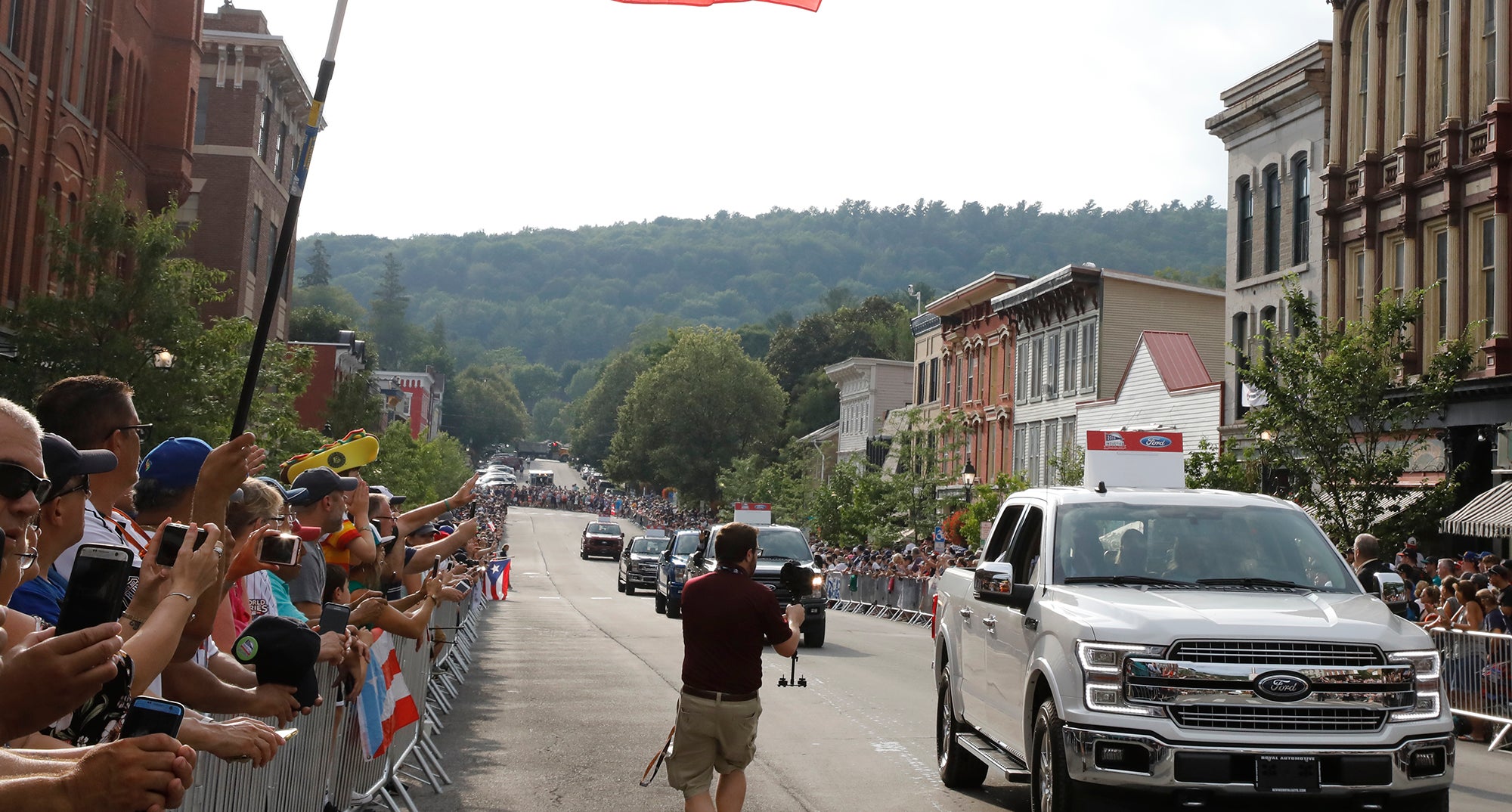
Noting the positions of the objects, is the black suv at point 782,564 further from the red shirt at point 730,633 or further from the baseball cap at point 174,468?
the baseball cap at point 174,468

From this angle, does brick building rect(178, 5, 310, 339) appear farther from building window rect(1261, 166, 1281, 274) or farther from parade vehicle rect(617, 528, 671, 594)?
building window rect(1261, 166, 1281, 274)

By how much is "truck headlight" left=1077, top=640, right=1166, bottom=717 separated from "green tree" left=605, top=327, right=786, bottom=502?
96846mm

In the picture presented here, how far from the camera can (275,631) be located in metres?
4.40

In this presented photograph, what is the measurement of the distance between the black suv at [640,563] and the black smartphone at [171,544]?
134 ft

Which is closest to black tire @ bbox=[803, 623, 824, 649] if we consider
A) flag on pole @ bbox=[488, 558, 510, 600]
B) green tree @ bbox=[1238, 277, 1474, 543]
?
green tree @ bbox=[1238, 277, 1474, 543]

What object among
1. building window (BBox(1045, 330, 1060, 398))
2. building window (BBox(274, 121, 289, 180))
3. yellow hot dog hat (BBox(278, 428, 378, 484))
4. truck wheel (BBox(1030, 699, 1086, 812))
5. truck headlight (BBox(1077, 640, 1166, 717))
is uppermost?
building window (BBox(274, 121, 289, 180))

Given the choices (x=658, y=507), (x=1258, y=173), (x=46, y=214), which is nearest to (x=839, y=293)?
(x=658, y=507)

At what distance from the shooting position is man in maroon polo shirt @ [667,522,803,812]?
770 centimetres

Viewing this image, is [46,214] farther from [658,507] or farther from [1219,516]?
[658,507]

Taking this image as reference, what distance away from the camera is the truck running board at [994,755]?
8.62 m

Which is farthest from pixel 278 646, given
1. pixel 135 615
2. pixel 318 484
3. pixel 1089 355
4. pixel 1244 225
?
pixel 1089 355

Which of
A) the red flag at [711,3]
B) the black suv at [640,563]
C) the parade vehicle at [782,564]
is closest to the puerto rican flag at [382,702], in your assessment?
the red flag at [711,3]

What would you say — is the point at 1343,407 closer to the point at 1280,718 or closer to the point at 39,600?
the point at 1280,718

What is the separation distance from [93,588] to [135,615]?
26.7 inches
